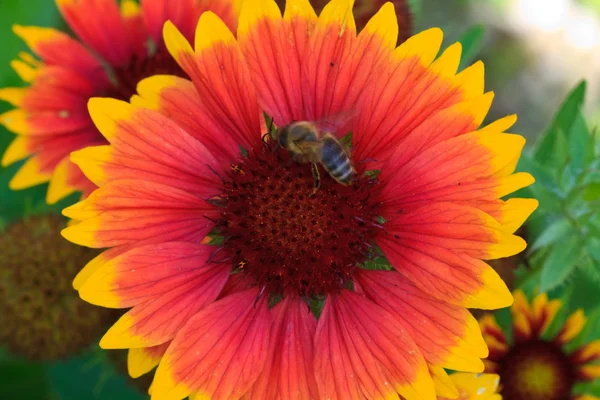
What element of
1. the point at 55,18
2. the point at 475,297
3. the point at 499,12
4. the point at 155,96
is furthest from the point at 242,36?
the point at 499,12

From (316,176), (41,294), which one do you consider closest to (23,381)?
(41,294)

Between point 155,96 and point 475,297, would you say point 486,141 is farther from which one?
point 155,96

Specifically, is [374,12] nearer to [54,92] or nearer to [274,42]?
[274,42]

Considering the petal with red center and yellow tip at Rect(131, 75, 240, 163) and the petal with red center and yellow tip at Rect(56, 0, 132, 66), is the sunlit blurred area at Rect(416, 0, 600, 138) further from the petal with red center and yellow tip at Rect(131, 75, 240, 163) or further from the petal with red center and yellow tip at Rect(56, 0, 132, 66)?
the petal with red center and yellow tip at Rect(131, 75, 240, 163)

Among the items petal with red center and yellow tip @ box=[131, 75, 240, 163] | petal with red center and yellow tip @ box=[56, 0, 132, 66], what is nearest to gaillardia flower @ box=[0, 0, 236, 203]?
petal with red center and yellow tip @ box=[56, 0, 132, 66]

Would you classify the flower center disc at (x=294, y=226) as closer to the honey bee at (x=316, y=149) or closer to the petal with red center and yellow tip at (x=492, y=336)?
the honey bee at (x=316, y=149)

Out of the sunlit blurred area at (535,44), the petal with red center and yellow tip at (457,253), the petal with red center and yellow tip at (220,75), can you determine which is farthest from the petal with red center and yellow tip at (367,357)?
the sunlit blurred area at (535,44)
